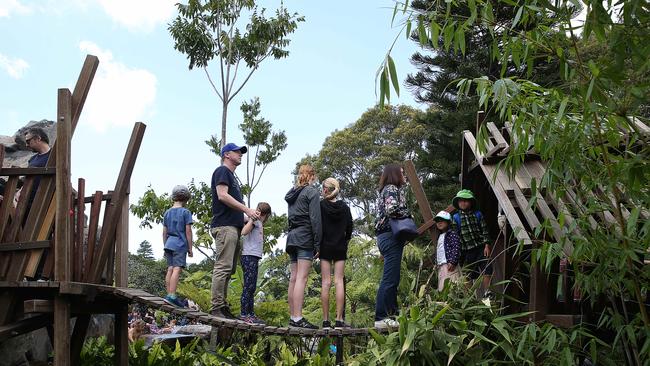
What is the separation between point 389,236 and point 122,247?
253 centimetres

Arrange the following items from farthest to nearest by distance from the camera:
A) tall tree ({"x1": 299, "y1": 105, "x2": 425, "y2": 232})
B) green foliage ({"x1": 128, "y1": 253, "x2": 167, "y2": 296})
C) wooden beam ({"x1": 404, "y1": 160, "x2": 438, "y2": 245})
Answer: tall tree ({"x1": 299, "y1": 105, "x2": 425, "y2": 232})
green foliage ({"x1": 128, "y1": 253, "x2": 167, "y2": 296})
wooden beam ({"x1": 404, "y1": 160, "x2": 438, "y2": 245})

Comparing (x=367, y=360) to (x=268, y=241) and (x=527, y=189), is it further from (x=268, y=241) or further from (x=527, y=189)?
(x=268, y=241)

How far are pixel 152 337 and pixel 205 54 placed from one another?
1066 cm

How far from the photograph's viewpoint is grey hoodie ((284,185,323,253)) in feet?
23.5

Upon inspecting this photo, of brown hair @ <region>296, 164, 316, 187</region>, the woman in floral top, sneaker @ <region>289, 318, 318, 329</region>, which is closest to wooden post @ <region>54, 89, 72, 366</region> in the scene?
sneaker @ <region>289, 318, 318, 329</region>

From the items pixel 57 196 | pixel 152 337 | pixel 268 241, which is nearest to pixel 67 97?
pixel 57 196

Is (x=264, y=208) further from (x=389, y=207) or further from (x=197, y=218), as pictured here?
(x=197, y=218)

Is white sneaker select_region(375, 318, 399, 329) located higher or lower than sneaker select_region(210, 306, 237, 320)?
lower

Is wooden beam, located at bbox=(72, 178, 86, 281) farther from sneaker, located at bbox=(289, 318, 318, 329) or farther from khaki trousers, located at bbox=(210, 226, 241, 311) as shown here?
sneaker, located at bbox=(289, 318, 318, 329)

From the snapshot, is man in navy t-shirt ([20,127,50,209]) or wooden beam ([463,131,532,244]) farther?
man in navy t-shirt ([20,127,50,209])

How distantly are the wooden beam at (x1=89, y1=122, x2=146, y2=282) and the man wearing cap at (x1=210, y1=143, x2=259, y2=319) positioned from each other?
2.59 feet

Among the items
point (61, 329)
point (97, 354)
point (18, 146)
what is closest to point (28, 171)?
point (61, 329)

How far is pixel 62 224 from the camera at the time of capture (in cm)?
604

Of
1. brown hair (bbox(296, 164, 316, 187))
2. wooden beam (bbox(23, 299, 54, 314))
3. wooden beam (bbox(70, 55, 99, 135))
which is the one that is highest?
wooden beam (bbox(70, 55, 99, 135))
